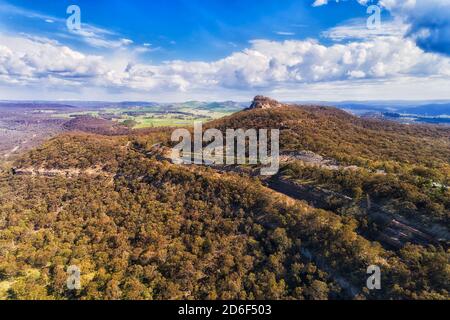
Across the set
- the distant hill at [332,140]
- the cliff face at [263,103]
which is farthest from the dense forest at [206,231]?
the cliff face at [263,103]

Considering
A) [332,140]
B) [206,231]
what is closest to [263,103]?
[332,140]

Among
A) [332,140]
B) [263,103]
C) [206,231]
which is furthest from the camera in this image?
[263,103]

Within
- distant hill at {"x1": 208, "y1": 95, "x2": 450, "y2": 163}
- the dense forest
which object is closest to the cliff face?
distant hill at {"x1": 208, "y1": 95, "x2": 450, "y2": 163}

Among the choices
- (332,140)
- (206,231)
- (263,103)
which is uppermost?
(263,103)

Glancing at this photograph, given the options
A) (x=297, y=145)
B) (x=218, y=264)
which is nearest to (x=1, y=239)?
(x=218, y=264)

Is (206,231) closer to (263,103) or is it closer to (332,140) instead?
(332,140)

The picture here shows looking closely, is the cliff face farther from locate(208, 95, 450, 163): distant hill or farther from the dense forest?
the dense forest

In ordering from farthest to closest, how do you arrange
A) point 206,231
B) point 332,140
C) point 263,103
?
point 263,103 < point 332,140 < point 206,231

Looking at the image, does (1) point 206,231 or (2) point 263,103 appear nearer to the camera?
(1) point 206,231
